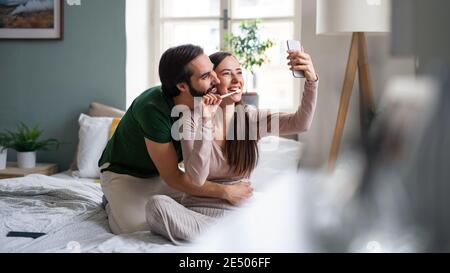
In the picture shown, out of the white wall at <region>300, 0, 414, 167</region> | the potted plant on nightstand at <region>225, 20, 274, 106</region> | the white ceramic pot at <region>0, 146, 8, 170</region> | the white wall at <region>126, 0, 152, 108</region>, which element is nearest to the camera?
the white wall at <region>300, 0, 414, 167</region>

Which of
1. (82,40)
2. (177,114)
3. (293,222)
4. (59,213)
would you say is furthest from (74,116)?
(293,222)

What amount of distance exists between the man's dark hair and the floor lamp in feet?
0.55

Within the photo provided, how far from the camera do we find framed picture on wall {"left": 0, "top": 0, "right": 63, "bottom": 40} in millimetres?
852

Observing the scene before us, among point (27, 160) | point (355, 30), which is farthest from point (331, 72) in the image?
point (27, 160)

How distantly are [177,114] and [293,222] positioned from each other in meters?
0.33

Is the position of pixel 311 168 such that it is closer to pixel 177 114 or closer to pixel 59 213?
pixel 177 114

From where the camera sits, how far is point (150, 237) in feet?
1.93

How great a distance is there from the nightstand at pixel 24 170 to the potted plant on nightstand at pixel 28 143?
2 centimetres

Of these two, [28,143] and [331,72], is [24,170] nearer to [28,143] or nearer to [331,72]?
[28,143]

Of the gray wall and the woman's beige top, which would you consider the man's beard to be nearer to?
the woman's beige top

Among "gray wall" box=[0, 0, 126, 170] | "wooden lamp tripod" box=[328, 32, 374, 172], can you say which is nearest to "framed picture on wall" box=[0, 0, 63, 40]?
"gray wall" box=[0, 0, 126, 170]

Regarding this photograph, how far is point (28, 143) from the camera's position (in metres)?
0.99

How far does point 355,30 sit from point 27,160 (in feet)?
2.90
